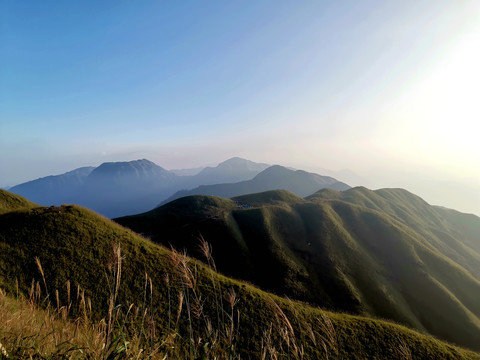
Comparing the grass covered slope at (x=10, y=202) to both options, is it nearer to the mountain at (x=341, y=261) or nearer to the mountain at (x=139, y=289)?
the mountain at (x=139, y=289)

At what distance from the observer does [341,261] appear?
6431 centimetres

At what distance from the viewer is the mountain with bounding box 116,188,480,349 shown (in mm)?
52625

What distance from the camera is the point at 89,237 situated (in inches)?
1044

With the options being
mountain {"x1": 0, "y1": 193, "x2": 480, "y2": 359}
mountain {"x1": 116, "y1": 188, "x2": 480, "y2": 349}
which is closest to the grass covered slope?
mountain {"x1": 0, "y1": 193, "x2": 480, "y2": 359}

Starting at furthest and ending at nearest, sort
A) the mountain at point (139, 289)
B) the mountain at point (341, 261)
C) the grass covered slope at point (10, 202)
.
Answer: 1. the mountain at point (341, 261)
2. the grass covered slope at point (10, 202)
3. the mountain at point (139, 289)

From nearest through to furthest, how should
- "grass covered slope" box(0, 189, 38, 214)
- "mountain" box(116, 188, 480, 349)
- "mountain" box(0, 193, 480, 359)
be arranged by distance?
"mountain" box(0, 193, 480, 359) < "grass covered slope" box(0, 189, 38, 214) < "mountain" box(116, 188, 480, 349)

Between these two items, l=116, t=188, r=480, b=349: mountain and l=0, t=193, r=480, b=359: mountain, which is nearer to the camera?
l=0, t=193, r=480, b=359: mountain

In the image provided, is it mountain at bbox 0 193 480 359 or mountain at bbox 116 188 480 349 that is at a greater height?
mountain at bbox 0 193 480 359

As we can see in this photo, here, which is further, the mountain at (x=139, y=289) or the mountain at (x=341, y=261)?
the mountain at (x=341, y=261)

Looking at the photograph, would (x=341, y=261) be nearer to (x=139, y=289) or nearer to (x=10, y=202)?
(x=139, y=289)

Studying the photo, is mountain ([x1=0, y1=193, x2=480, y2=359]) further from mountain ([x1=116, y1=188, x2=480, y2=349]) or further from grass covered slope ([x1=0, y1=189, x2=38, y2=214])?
mountain ([x1=116, y1=188, x2=480, y2=349])

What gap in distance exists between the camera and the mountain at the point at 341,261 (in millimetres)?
52625

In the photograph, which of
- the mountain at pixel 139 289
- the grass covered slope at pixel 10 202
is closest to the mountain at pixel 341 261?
the mountain at pixel 139 289

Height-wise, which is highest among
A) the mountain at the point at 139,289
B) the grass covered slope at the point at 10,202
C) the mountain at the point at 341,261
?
the grass covered slope at the point at 10,202
